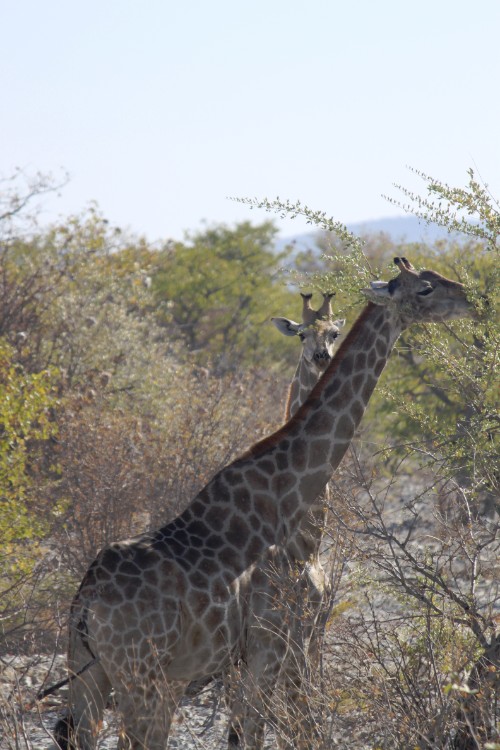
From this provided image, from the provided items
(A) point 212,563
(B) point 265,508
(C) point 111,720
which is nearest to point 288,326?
(B) point 265,508

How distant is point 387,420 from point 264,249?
12.4 m

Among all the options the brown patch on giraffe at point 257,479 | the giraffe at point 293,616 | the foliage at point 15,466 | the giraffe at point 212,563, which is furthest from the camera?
the foliage at point 15,466

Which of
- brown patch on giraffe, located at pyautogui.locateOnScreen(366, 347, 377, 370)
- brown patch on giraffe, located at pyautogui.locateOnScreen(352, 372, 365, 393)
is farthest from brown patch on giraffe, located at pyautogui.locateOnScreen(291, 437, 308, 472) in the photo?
brown patch on giraffe, located at pyautogui.locateOnScreen(366, 347, 377, 370)

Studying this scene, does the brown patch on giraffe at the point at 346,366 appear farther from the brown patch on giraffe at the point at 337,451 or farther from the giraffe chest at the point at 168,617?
the giraffe chest at the point at 168,617

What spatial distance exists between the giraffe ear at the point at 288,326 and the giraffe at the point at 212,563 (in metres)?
2.21

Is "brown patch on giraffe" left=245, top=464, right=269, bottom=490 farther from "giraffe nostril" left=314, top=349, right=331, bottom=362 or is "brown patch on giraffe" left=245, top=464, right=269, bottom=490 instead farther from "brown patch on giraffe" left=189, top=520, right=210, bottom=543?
"giraffe nostril" left=314, top=349, right=331, bottom=362

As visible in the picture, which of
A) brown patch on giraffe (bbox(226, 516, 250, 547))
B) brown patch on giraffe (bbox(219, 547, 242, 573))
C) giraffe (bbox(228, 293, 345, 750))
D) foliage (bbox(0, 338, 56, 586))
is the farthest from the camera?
foliage (bbox(0, 338, 56, 586))

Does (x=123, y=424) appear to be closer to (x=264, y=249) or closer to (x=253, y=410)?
(x=253, y=410)

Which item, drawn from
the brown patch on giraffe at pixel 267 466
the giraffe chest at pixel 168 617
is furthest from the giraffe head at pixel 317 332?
the giraffe chest at pixel 168 617

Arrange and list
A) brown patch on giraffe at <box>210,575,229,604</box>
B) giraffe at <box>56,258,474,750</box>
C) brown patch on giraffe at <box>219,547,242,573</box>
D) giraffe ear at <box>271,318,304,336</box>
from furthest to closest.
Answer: giraffe ear at <box>271,318,304,336</box>, brown patch on giraffe at <box>219,547,242,573</box>, brown patch on giraffe at <box>210,575,229,604</box>, giraffe at <box>56,258,474,750</box>

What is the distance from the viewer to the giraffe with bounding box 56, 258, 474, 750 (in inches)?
265

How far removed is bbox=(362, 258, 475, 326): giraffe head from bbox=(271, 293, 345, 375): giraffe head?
1480 millimetres

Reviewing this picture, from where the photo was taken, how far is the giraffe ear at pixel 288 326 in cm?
1027

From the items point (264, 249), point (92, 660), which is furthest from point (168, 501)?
point (264, 249)
